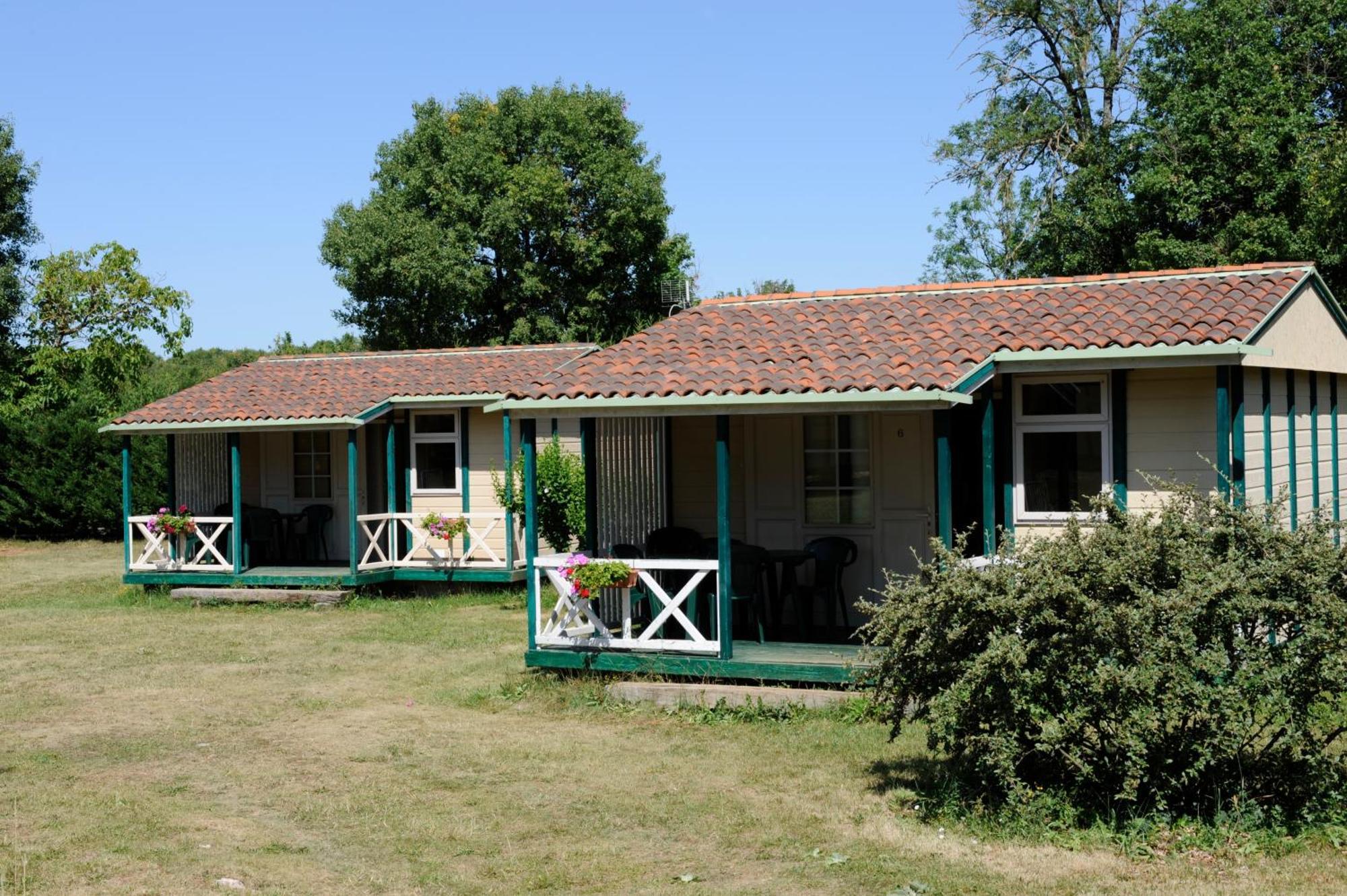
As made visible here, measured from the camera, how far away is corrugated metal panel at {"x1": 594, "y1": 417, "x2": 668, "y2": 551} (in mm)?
12352

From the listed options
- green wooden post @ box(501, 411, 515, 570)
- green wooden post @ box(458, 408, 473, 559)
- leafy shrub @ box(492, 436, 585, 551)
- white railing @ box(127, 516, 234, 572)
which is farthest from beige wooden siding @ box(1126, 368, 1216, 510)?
white railing @ box(127, 516, 234, 572)

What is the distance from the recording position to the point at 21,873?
6.66m

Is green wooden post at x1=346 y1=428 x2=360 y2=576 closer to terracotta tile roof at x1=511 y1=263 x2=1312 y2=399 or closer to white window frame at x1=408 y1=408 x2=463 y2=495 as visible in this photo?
white window frame at x1=408 y1=408 x2=463 y2=495

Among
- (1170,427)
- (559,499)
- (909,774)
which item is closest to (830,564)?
(1170,427)

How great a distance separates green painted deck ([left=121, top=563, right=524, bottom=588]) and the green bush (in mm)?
11834

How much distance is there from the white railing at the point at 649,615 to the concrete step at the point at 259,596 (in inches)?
270

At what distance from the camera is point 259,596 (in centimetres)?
1847

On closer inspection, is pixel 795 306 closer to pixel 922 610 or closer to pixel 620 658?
pixel 620 658

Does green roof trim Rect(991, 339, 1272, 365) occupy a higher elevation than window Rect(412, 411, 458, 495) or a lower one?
higher

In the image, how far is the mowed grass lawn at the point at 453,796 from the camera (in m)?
6.49

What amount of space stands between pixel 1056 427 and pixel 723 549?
10.4ft

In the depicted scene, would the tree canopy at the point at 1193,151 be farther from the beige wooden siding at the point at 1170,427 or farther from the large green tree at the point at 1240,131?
the beige wooden siding at the point at 1170,427

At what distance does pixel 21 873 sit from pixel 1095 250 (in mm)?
23125

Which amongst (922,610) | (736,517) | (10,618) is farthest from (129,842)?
(10,618)
